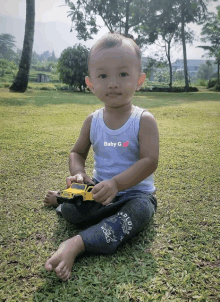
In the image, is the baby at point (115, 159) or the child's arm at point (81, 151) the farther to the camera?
the child's arm at point (81, 151)

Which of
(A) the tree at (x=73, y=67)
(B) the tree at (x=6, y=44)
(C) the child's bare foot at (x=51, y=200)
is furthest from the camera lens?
(B) the tree at (x=6, y=44)

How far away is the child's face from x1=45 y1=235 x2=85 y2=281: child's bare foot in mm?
731

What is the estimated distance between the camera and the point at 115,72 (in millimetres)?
1394

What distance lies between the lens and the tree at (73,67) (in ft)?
39.5

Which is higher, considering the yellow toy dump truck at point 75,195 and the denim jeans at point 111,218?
the yellow toy dump truck at point 75,195

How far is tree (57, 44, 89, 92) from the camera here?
12.1 meters

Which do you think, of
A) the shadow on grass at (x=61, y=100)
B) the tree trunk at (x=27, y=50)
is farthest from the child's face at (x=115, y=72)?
the tree trunk at (x=27, y=50)

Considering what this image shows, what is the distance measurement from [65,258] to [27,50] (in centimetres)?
843

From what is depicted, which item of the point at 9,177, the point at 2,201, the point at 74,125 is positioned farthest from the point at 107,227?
the point at 74,125

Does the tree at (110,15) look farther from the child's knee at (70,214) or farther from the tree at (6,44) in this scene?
the tree at (6,44)

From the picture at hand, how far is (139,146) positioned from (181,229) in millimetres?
486

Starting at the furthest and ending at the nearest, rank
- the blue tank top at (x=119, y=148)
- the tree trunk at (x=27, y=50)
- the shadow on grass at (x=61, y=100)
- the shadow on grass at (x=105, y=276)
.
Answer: the tree trunk at (x=27, y=50) < the shadow on grass at (x=61, y=100) < the blue tank top at (x=119, y=148) < the shadow on grass at (x=105, y=276)

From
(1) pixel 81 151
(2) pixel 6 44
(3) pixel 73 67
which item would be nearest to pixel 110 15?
(3) pixel 73 67

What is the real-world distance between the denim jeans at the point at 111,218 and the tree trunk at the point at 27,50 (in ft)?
26.0
